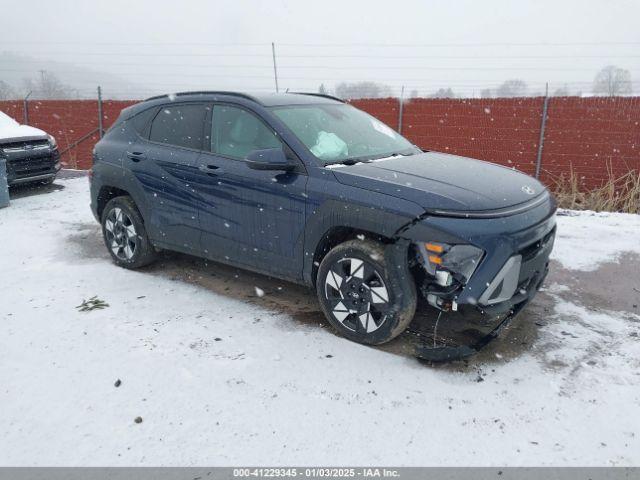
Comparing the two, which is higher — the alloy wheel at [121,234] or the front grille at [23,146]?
→ the front grille at [23,146]

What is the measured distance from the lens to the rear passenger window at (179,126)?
422cm

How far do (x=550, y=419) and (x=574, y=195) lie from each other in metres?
6.25

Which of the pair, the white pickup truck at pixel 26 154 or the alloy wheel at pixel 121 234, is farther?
the white pickup truck at pixel 26 154

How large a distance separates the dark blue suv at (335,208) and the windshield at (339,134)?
0.02m

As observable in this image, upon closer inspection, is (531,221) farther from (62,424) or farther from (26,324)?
(26,324)

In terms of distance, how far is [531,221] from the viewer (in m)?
3.14

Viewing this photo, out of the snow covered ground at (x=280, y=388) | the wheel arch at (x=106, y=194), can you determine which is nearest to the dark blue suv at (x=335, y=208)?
the wheel arch at (x=106, y=194)

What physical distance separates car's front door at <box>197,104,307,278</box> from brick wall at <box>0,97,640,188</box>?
6.11 m

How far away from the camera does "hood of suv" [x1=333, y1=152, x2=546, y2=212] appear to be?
3014 mm

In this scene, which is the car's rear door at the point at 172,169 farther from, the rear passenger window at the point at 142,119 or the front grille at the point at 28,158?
the front grille at the point at 28,158

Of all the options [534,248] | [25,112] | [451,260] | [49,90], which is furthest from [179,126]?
[49,90]

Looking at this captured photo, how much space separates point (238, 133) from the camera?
3961mm

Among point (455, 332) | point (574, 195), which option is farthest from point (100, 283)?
point (574, 195)

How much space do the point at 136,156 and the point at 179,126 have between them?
1.83 feet
